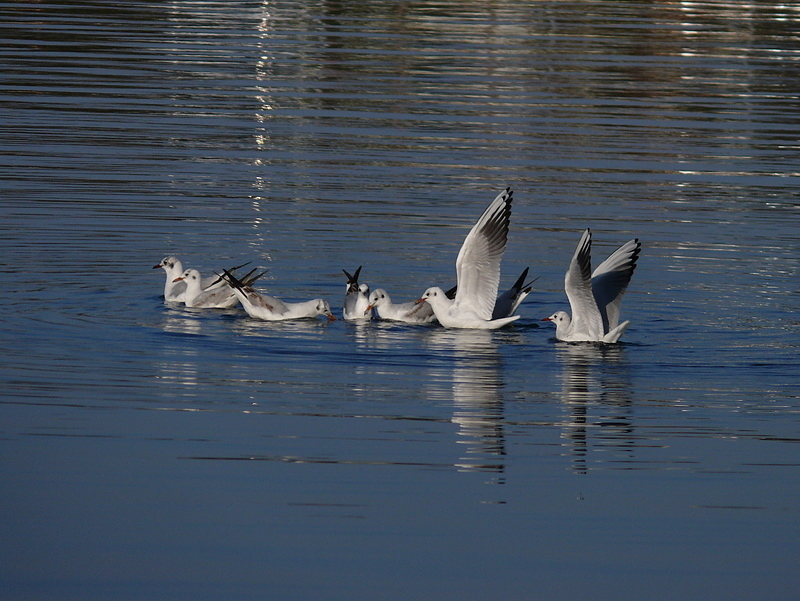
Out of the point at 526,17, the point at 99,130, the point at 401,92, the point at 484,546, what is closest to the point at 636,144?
the point at 401,92

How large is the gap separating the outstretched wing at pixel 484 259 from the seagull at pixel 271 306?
4.40 ft

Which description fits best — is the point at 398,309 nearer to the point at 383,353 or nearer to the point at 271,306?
the point at 271,306

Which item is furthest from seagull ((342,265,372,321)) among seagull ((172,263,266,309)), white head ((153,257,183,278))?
white head ((153,257,183,278))

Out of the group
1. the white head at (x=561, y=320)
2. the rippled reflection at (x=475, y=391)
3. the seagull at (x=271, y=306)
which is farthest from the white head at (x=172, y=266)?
the white head at (x=561, y=320)

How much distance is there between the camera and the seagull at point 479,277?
43.6ft

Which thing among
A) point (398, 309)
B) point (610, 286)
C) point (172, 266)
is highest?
point (172, 266)

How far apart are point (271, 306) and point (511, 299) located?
2.46 m

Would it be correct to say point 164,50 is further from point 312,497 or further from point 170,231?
point 312,497

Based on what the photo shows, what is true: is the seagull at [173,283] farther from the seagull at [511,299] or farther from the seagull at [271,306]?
the seagull at [511,299]

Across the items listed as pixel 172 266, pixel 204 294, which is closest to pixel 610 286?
pixel 204 294

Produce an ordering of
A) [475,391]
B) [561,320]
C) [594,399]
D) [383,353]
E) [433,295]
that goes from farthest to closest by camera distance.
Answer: [433,295]
[561,320]
[383,353]
[475,391]
[594,399]

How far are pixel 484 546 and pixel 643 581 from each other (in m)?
0.92

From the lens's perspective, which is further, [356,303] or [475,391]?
[356,303]

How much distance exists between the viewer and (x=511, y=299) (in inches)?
561
